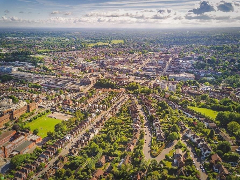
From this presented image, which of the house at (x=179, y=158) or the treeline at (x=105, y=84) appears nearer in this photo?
the house at (x=179, y=158)

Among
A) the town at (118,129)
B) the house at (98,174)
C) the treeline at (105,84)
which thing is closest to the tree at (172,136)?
the town at (118,129)

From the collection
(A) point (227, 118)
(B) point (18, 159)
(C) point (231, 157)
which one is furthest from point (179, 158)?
(B) point (18, 159)

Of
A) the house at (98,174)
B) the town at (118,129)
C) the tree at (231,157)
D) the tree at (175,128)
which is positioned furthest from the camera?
the tree at (175,128)

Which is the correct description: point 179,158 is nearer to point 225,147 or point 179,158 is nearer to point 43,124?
point 225,147

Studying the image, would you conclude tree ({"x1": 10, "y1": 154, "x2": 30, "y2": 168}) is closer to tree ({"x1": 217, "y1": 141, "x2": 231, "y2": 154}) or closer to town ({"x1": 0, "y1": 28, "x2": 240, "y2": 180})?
town ({"x1": 0, "y1": 28, "x2": 240, "y2": 180})

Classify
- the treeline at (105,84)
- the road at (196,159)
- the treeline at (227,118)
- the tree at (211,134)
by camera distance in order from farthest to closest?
the treeline at (105,84) < the treeline at (227,118) < the tree at (211,134) < the road at (196,159)

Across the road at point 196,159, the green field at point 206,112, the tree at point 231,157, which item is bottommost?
the road at point 196,159

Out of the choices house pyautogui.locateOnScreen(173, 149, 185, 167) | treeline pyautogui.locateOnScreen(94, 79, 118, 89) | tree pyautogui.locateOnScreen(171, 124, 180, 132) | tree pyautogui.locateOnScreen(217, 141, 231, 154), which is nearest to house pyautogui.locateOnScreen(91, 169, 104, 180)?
house pyautogui.locateOnScreen(173, 149, 185, 167)

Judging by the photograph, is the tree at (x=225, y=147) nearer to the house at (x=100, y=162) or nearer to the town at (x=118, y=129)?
the town at (x=118, y=129)

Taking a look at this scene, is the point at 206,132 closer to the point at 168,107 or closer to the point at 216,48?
the point at 168,107
